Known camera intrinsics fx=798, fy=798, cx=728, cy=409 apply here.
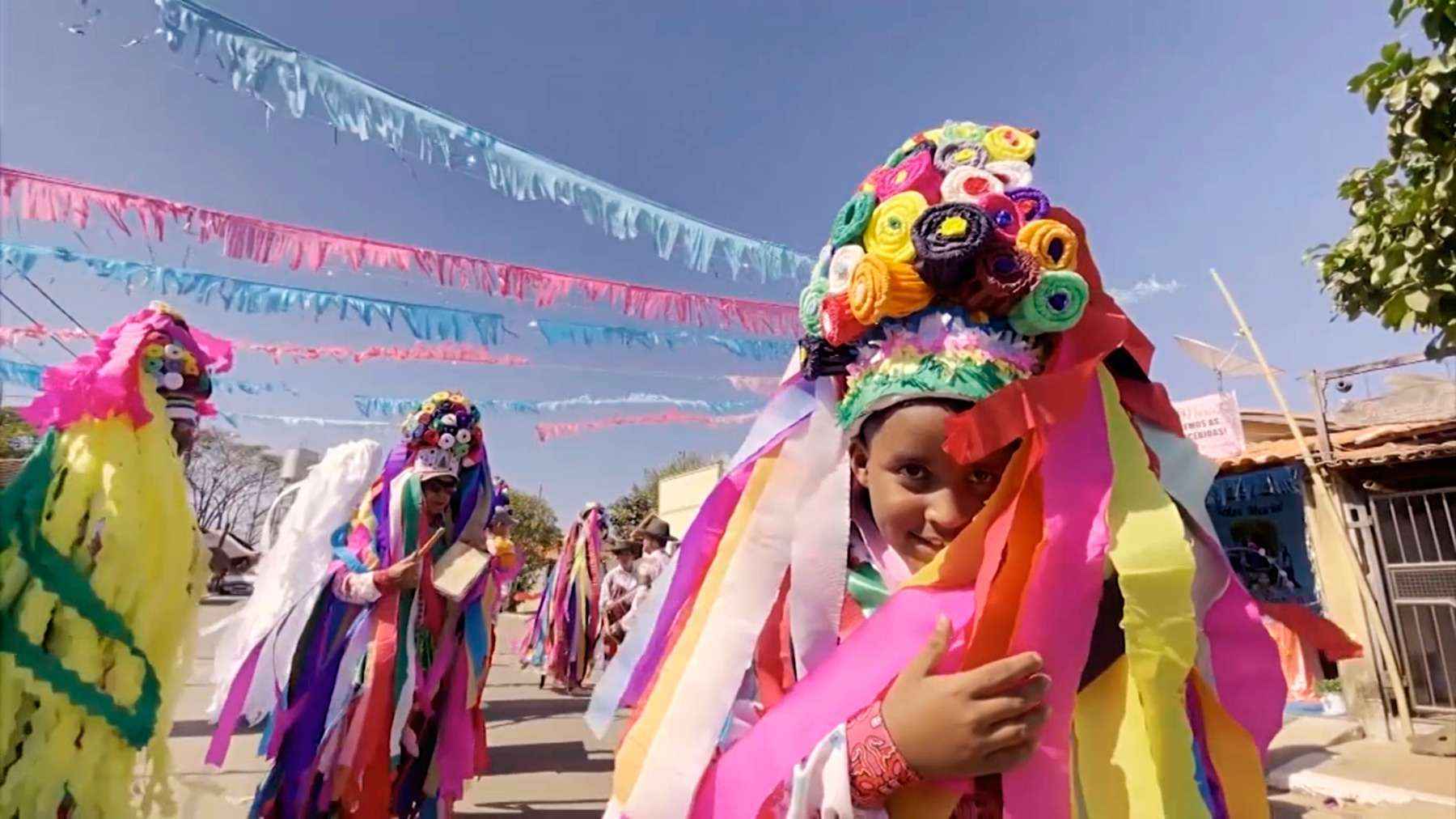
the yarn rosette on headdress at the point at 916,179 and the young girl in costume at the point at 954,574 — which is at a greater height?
the yarn rosette on headdress at the point at 916,179

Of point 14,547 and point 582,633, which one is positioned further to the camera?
point 582,633

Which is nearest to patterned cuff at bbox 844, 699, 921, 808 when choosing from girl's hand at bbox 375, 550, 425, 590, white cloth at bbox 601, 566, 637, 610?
girl's hand at bbox 375, 550, 425, 590

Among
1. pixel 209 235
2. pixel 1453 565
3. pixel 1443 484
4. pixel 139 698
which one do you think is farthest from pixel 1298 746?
pixel 209 235

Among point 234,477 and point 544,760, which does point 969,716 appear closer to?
point 544,760

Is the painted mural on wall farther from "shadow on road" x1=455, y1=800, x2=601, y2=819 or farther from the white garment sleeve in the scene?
the white garment sleeve

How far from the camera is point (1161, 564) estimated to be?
1057mm

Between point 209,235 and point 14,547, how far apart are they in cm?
496

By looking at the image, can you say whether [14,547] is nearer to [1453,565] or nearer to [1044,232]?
[1044,232]

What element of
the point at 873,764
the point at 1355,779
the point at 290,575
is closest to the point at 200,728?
the point at 290,575

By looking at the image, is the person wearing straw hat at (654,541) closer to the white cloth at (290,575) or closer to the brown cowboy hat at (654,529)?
the brown cowboy hat at (654,529)

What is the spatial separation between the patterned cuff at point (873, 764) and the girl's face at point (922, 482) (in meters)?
0.29

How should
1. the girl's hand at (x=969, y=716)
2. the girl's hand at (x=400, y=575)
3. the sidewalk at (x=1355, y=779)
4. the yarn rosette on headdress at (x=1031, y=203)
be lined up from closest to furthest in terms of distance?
the girl's hand at (x=969, y=716), the yarn rosette on headdress at (x=1031, y=203), the girl's hand at (x=400, y=575), the sidewalk at (x=1355, y=779)

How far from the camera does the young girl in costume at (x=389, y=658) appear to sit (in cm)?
336

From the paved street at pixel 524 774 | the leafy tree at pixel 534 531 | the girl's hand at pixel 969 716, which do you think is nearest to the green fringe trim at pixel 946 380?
the girl's hand at pixel 969 716
